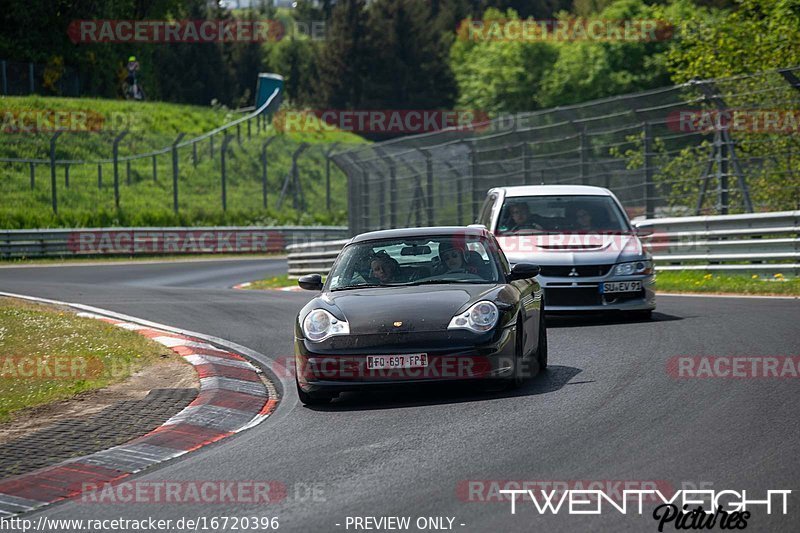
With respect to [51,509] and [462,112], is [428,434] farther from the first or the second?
[462,112]

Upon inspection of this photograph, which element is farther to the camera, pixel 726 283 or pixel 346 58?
pixel 346 58

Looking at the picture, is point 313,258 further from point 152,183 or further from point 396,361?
point 152,183

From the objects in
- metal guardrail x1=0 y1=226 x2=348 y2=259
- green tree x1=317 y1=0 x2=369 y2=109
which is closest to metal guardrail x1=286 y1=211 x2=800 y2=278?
metal guardrail x1=0 y1=226 x2=348 y2=259

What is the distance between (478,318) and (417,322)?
453mm

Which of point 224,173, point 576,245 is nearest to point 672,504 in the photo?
point 576,245

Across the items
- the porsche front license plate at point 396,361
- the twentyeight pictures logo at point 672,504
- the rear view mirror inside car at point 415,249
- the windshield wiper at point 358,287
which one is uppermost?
the rear view mirror inside car at point 415,249

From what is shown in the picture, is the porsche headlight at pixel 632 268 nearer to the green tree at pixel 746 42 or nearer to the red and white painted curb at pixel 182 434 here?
the red and white painted curb at pixel 182 434

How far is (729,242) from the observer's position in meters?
19.6

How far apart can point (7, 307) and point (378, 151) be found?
1505cm

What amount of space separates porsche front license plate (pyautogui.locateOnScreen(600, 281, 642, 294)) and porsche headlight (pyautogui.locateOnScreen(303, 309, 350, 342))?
508cm

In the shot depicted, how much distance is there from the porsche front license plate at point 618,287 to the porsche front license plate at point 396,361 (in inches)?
205

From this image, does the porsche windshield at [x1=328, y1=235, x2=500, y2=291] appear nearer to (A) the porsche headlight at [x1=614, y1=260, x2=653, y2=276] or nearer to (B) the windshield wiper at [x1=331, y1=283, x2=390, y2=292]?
(B) the windshield wiper at [x1=331, y1=283, x2=390, y2=292]

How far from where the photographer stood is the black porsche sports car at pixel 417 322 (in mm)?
9086

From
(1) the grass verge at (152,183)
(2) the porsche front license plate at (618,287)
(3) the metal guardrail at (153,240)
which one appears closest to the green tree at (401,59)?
(1) the grass verge at (152,183)
